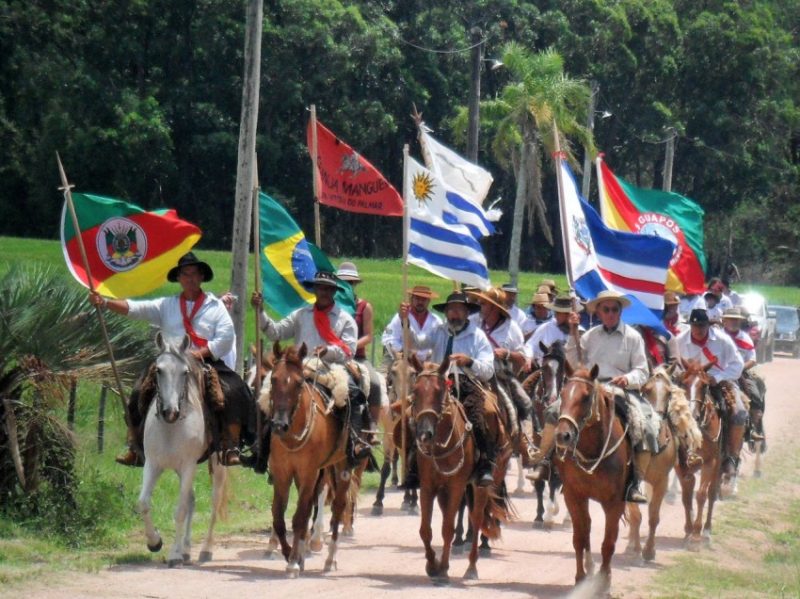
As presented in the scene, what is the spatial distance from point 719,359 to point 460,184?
3820 mm

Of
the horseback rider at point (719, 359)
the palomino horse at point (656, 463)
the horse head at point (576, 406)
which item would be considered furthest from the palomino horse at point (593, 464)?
the horseback rider at point (719, 359)

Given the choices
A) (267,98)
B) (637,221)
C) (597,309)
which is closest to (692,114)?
(267,98)

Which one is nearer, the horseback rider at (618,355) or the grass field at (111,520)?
the grass field at (111,520)

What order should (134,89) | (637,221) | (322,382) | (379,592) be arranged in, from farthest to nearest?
1. (134,89)
2. (637,221)
3. (322,382)
4. (379,592)

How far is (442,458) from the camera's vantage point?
12648 millimetres

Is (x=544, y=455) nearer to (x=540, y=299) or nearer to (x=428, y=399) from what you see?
(x=428, y=399)

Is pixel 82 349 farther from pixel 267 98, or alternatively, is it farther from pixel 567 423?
pixel 267 98

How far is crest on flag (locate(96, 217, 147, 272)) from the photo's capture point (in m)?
13.7

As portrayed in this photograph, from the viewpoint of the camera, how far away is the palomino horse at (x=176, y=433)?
1227cm

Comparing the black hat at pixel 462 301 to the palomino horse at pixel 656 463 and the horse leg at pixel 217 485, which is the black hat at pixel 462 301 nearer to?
the palomino horse at pixel 656 463

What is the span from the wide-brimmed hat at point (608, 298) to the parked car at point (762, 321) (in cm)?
2590

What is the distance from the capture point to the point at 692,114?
70500mm

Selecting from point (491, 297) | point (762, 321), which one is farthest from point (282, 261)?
point (762, 321)

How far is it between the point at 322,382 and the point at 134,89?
42.1 meters
